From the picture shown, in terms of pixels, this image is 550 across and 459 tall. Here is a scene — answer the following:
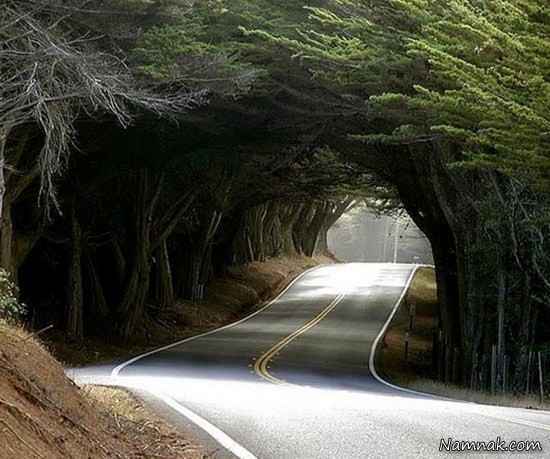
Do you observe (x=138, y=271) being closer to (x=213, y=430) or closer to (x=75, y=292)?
(x=75, y=292)

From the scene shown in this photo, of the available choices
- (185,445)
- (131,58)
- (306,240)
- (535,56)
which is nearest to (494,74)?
(535,56)

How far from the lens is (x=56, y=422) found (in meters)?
8.16

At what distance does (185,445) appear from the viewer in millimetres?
9727

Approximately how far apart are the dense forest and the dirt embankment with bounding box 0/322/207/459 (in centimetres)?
508

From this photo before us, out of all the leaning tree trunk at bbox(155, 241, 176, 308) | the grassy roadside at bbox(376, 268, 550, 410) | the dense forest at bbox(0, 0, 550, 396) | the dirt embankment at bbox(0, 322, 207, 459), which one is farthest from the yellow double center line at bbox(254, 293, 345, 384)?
the dirt embankment at bbox(0, 322, 207, 459)

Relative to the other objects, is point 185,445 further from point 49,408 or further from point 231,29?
point 231,29

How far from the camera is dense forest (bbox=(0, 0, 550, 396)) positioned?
14.8 meters

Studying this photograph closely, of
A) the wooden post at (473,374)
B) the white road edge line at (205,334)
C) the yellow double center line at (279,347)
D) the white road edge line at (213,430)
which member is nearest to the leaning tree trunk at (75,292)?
the white road edge line at (205,334)

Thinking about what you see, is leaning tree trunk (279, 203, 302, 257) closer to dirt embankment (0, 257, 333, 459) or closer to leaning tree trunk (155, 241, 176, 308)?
leaning tree trunk (155, 241, 176, 308)

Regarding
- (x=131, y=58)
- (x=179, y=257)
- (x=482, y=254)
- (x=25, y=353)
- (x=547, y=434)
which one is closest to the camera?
(x=547, y=434)

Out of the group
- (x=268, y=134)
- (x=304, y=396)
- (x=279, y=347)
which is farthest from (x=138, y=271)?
(x=304, y=396)

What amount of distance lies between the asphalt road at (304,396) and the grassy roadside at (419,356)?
71cm

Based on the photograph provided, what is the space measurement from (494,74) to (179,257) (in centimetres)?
3097

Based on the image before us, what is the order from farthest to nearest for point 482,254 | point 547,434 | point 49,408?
point 482,254
point 547,434
point 49,408
